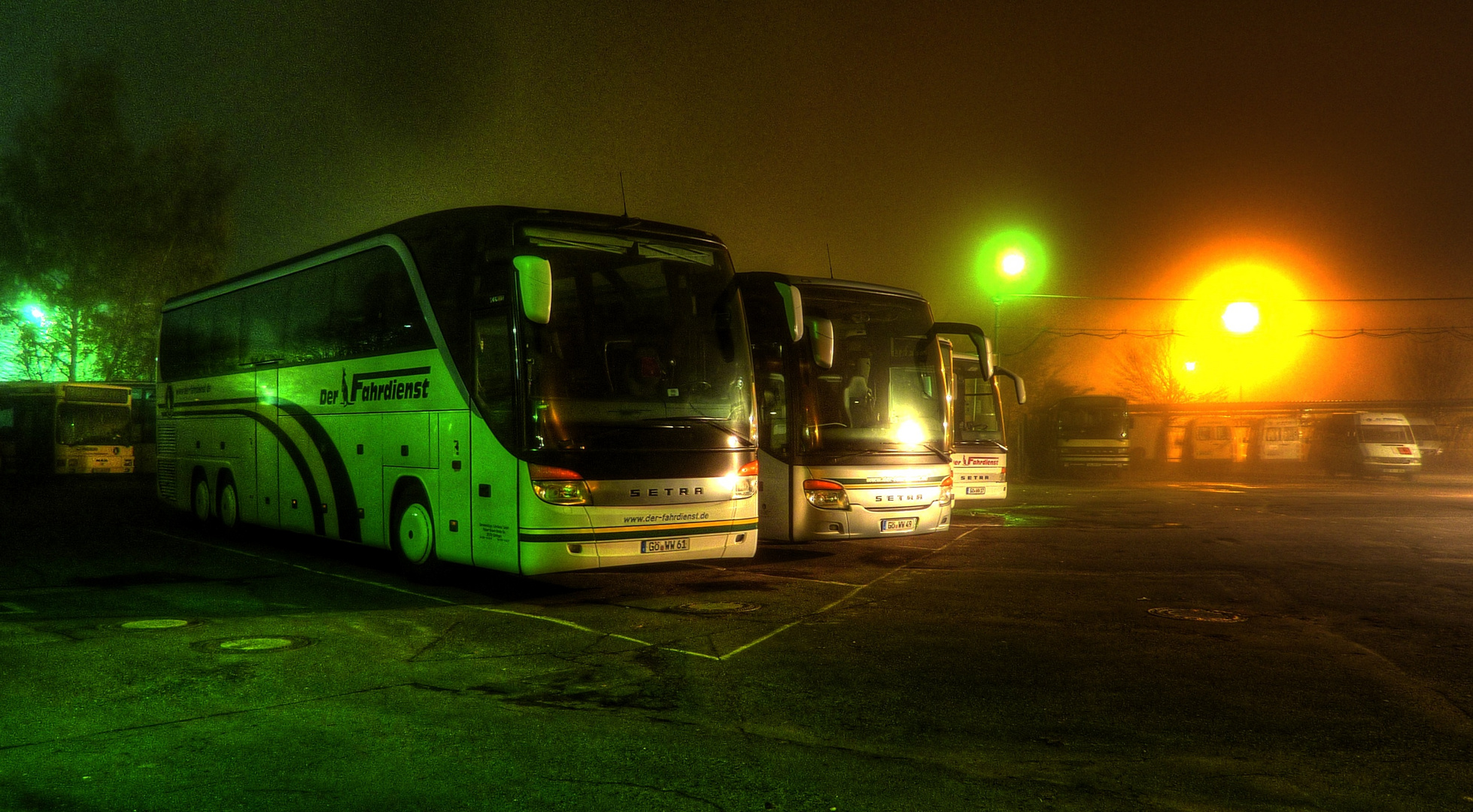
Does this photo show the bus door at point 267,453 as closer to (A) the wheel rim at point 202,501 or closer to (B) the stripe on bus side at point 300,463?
(B) the stripe on bus side at point 300,463

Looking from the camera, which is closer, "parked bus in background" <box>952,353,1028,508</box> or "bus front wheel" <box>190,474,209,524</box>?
"bus front wheel" <box>190,474,209,524</box>

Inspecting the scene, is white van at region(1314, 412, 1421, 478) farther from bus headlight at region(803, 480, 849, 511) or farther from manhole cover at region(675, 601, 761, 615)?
manhole cover at region(675, 601, 761, 615)

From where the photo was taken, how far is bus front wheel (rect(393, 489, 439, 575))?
35.9 feet

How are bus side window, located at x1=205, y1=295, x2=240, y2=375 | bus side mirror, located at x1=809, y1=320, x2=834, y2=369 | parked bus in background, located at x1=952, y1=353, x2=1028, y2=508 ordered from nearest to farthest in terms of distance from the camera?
bus side mirror, located at x1=809, y1=320, x2=834, y2=369 → bus side window, located at x1=205, y1=295, x2=240, y2=375 → parked bus in background, located at x1=952, y1=353, x2=1028, y2=508

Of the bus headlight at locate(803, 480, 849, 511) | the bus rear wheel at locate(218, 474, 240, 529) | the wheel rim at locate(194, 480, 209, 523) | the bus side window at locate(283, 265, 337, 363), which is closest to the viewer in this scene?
the bus side window at locate(283, 265, 337, 363)

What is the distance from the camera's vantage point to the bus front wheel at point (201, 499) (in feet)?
53.8

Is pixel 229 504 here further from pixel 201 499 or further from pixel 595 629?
pixel 595 629

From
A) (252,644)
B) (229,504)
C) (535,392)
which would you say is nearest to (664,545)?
(535,392)

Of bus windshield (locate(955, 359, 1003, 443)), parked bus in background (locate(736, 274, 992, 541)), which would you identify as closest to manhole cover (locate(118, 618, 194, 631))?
parked bus in background (locate(736, 274, 992, 541))

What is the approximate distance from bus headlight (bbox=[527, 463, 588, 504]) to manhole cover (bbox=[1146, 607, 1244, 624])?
5.37m

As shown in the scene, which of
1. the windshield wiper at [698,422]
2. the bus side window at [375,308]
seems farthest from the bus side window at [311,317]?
the windshield wiper at [698,422]

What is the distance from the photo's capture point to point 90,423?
32125mm

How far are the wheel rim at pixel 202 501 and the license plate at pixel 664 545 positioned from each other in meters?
9.66

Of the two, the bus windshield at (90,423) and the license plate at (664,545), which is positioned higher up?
the bus windshield at (90,423)
